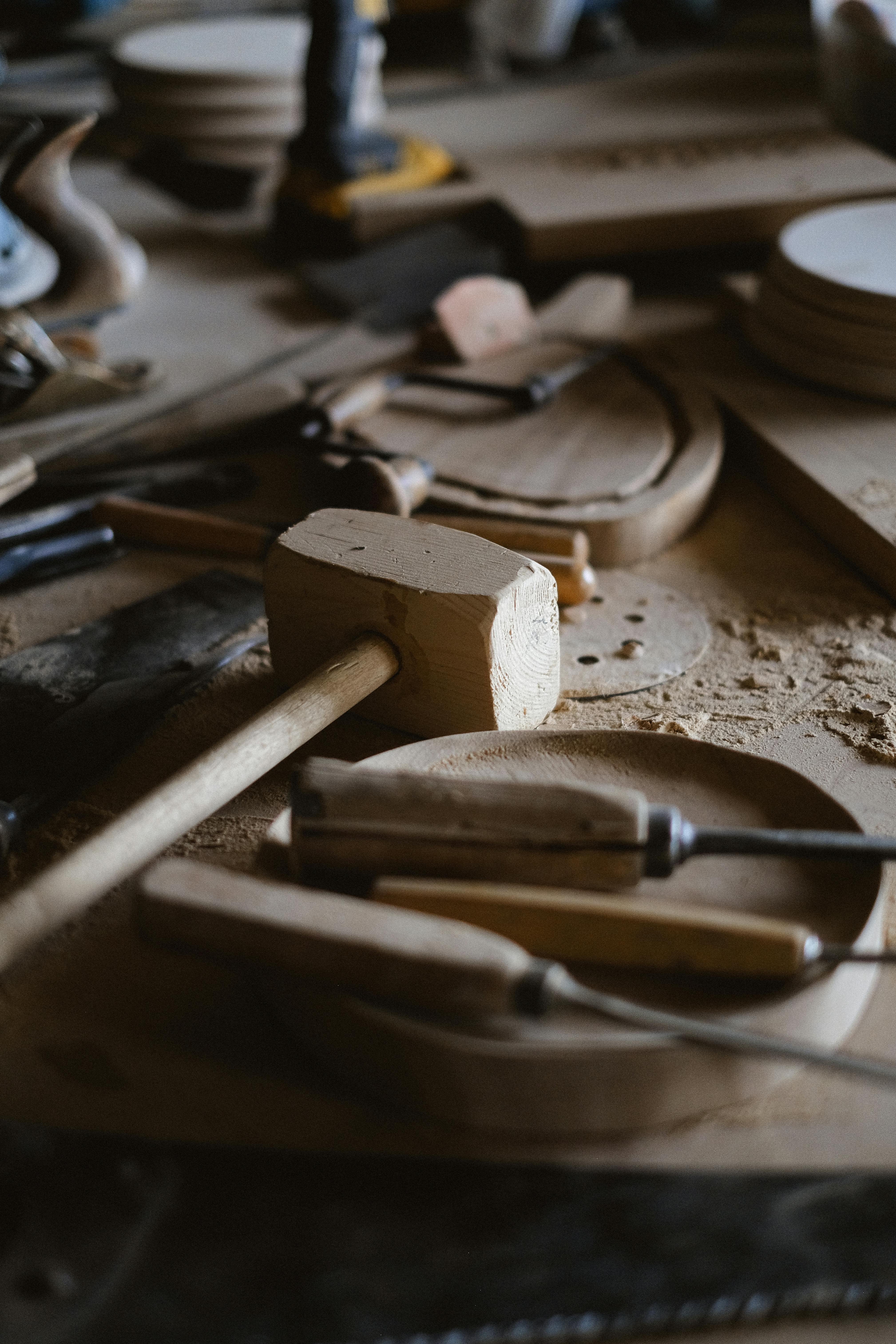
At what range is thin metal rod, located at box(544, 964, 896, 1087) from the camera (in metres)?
0.62

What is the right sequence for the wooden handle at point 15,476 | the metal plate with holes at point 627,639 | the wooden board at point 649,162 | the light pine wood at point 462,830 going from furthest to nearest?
the wooden board at point 649,162
the wooden handle at point 15,476
the metal plate with holes at point 627,639
the light pine wood at point 462,830

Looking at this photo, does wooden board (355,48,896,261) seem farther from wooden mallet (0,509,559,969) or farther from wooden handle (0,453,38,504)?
wooden mallet (0,509,559,969)

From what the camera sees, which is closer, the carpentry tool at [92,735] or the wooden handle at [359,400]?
the carpentry tool at [92,735]

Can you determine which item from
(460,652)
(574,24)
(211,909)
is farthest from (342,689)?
(574,24)

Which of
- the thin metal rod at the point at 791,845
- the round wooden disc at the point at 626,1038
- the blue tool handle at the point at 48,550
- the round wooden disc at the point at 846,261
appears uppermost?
the round wooden disc at the point at 846,261

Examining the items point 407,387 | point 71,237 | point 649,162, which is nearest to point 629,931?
point 407,387

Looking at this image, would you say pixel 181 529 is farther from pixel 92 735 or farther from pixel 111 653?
pixel 92 735

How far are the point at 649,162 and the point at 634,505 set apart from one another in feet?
3.75

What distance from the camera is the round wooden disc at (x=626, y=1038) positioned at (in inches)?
26.2

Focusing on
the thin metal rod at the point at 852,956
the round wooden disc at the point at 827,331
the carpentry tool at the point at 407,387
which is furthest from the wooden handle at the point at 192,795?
the round wooden disc at the point at 827,331

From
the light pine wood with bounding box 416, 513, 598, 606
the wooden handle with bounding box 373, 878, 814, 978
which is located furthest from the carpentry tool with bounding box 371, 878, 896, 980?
the light pine wood with bounding box 416, 513, 598, 606

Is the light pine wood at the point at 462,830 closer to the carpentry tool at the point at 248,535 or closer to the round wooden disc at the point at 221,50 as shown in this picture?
the carpentry tool at the point at 248,535

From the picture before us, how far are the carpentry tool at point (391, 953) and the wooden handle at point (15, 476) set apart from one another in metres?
0.69

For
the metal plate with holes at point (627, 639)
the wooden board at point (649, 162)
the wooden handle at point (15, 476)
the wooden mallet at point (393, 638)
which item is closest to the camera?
the wooden mallet at point (393, 638)
